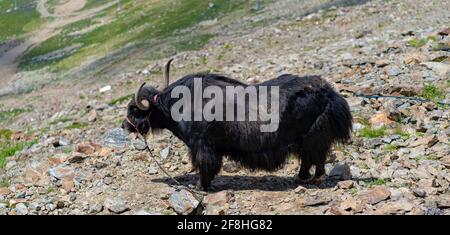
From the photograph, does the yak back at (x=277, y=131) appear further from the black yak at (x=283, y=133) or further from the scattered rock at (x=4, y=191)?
the scattered rock at (x=4, y=191)

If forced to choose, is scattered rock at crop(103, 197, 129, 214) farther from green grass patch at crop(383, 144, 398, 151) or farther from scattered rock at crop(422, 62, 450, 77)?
scattered rock at crop(422, 62, 450, 77)

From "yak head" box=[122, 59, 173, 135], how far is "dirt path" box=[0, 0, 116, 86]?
34532 mm

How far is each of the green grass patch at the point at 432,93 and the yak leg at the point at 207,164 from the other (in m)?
5.62


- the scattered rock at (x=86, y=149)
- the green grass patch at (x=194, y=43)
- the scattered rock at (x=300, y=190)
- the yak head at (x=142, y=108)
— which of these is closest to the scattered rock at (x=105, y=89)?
the green grass patch at (x=194, y=43)

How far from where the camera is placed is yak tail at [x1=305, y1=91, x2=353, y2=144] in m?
9.40

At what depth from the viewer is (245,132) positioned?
9.38m

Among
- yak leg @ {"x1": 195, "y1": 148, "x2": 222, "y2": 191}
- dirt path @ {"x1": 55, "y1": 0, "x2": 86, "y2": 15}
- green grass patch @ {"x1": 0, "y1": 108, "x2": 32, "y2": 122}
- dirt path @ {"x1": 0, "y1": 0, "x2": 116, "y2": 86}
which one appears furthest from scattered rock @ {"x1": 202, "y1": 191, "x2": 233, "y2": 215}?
dirt path @ {"x1": 55, "y1": 0, "x2": 86, "y2": 15}

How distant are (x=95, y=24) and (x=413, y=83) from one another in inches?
2083

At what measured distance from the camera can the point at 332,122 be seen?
9453mm

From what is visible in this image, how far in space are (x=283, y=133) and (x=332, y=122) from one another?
2.63 feet

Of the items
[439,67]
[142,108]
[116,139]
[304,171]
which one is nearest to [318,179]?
[304,171]

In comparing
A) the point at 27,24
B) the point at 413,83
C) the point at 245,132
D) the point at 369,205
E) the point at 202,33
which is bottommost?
the point at 27,24
